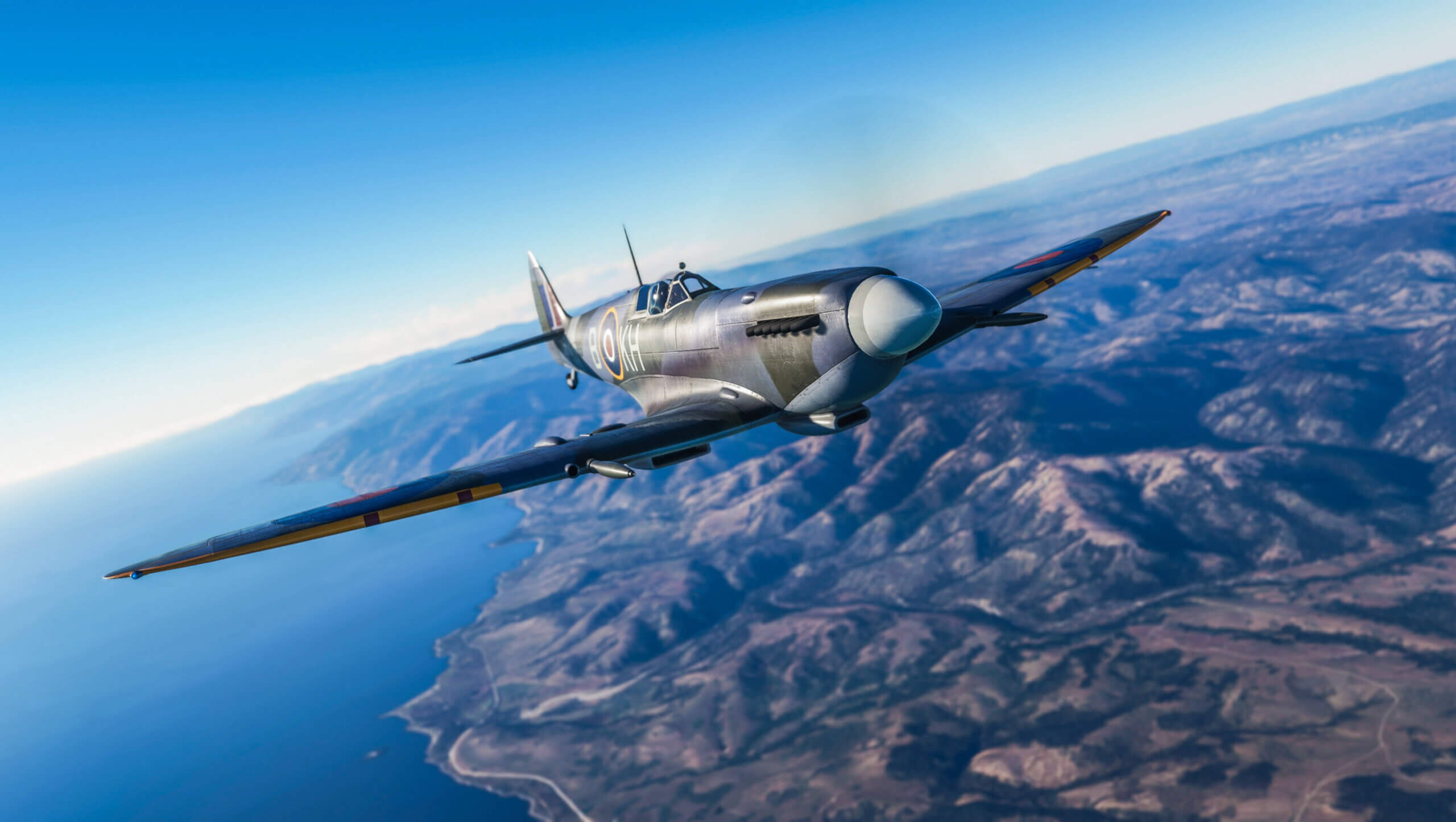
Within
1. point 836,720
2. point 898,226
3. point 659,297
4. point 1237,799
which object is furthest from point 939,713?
point 659,297

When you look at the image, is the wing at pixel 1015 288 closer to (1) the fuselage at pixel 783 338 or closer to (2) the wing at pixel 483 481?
(1) the fuselage at pixel 783 338

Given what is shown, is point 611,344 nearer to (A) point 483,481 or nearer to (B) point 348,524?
(A) point 483,481

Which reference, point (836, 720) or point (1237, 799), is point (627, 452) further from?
point (836, 720)

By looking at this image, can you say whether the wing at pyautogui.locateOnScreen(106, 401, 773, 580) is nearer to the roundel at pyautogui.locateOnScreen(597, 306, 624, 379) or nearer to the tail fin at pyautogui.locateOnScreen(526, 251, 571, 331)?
the roundel at pyautogui.locateOnScreen(597, 306, 624, 379)

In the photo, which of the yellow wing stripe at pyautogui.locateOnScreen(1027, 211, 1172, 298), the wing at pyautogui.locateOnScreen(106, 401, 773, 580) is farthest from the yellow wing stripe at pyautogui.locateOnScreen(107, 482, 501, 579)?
the yellow wing stripe at pyautogui.locateOnScreen(1027, 211, 1172, 298)

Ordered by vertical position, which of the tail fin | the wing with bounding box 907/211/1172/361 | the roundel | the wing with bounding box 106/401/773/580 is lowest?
the wing with bounding box 106/401/773/580

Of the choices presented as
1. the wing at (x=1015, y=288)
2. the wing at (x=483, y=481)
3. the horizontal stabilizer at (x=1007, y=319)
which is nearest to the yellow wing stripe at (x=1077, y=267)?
the wing at (x=1015, y=288)
